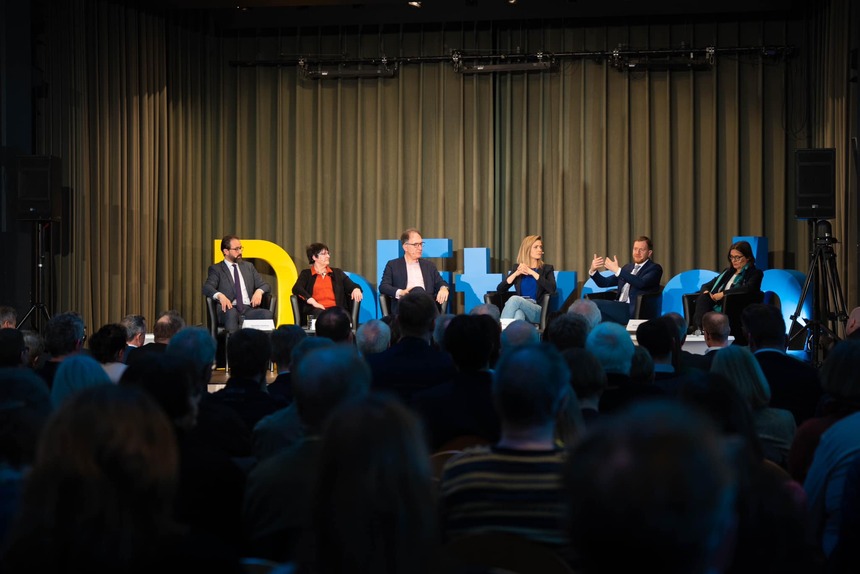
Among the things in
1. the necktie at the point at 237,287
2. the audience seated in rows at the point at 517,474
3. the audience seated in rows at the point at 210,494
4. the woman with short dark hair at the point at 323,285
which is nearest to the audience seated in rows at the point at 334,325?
the audience seated in rows at the point at 210,494

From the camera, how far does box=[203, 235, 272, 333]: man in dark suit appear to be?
9.21 m

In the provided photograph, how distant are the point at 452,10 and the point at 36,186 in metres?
4.64

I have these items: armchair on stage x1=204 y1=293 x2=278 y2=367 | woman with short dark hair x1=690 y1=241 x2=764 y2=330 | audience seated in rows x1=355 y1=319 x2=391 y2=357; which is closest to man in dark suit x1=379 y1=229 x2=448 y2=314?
armchair on stage x1=204 y1=293 x2=278 y2=367

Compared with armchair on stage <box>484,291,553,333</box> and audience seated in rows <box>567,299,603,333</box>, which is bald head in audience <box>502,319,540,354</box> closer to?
audience seated in rows <box>567,299,603,333</box>

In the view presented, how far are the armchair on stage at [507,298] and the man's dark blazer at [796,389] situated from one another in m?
5.13

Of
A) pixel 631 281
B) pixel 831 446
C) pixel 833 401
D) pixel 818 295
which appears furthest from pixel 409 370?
pixel 631 281

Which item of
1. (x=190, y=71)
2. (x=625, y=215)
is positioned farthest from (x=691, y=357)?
(x=190, y=71)

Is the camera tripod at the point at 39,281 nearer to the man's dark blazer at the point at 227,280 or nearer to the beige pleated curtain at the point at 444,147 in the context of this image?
the beige pleated curtain at the point at 444,147

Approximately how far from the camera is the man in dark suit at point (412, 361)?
408 cm

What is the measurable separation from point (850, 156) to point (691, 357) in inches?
181

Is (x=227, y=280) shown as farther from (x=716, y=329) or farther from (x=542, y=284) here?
(x=716, y=329)

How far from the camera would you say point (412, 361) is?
4.16m

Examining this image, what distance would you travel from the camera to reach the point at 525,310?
30.3 ft

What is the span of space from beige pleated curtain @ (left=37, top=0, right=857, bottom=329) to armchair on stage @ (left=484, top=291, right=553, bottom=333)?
121 cm
